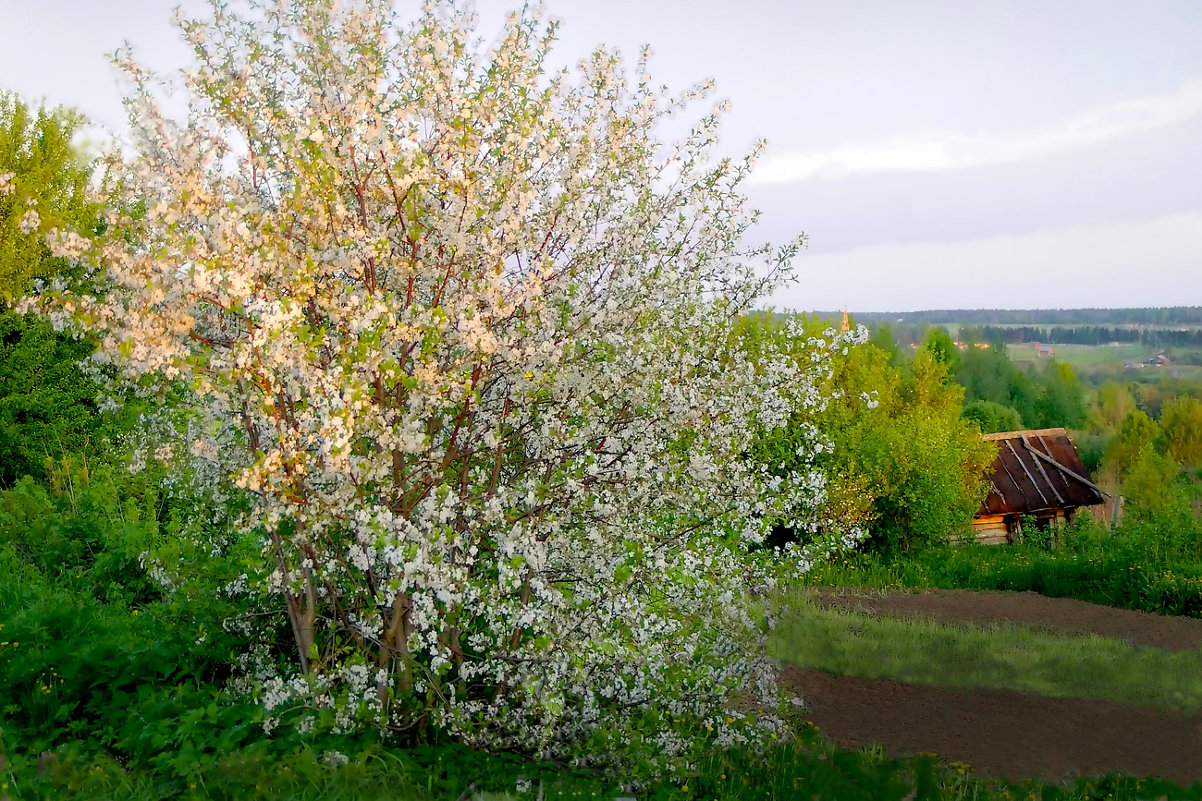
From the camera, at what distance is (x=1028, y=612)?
17125 millimetres

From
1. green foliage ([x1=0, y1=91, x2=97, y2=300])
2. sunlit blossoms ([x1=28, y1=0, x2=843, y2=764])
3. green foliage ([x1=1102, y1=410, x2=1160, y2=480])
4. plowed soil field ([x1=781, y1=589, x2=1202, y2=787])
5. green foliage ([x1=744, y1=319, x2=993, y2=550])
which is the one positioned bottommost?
green foliage ([x1=1102, y1=410, x2=1160, y2=480])

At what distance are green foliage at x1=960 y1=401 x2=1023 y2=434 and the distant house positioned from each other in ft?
69.1

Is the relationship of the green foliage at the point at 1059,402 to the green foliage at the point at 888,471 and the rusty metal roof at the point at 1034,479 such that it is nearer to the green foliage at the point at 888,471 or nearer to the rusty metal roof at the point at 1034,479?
the rusty metal roof at the point at 1034,479

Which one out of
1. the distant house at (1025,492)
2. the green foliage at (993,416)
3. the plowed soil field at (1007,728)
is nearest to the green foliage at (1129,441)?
the green foliage at (993,416)

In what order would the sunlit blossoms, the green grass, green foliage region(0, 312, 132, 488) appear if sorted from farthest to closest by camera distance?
green foliage region(0, 312, 132, 488) < the green grass < the sunlit blossoms

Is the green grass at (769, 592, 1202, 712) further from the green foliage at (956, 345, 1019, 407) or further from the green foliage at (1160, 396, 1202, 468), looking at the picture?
the green foliage at (956, 345, 1019, 407)

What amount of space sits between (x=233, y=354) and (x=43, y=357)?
19.2m

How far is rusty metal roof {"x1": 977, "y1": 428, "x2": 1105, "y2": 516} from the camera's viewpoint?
92.3ft

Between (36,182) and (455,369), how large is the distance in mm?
21154

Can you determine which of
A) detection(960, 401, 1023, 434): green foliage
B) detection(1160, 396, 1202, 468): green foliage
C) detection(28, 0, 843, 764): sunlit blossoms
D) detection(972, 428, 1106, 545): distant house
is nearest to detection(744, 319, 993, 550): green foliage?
detection(972, 428, 1106, 545): distant house

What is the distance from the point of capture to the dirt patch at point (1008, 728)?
29.3ft

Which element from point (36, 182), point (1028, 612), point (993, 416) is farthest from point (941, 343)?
point (36, 182)

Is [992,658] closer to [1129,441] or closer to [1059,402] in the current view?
[1129,441]

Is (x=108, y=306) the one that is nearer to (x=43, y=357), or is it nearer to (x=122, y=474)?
(x=122, y=474)
